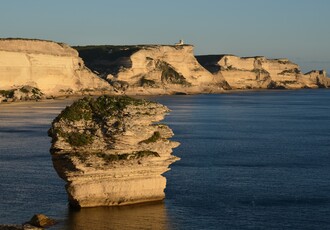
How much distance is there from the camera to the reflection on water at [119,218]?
24859 millimetres

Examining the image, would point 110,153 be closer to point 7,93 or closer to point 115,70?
point 7,93

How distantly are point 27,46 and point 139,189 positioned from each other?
3625 inches

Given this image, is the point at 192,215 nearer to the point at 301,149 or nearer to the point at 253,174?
the point at 253,174

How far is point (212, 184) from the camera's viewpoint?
33.7 m

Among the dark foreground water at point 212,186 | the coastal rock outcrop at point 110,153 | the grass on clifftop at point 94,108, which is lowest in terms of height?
the dark foreground water at point 212,186

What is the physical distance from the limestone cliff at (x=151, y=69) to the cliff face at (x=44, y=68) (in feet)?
33.5

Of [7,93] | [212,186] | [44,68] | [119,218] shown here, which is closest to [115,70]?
[44,68]

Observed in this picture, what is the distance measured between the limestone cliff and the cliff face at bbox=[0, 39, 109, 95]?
10.2 m

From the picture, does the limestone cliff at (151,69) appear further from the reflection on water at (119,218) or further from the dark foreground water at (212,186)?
the reflection on water at (119,218)

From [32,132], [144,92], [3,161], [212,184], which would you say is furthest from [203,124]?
[144,92]

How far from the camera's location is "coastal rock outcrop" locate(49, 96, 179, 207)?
1037 inches

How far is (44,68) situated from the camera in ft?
385

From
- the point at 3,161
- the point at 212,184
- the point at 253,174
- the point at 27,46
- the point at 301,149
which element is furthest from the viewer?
the point at 27,46

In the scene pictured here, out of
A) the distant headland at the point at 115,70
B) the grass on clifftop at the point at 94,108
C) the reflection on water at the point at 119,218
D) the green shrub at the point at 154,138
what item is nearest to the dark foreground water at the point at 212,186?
the reflection on water at the point at 119,218
